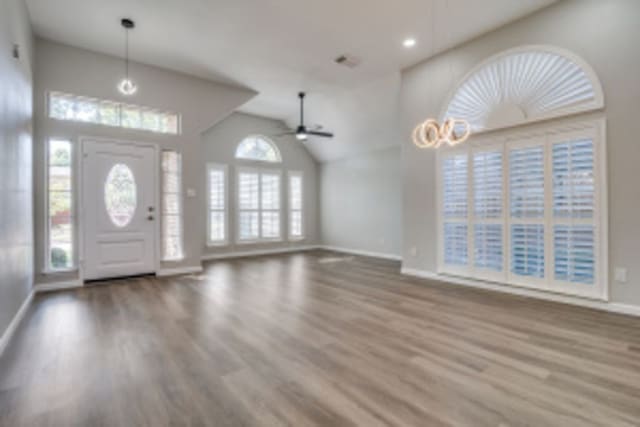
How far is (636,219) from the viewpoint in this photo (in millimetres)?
3213

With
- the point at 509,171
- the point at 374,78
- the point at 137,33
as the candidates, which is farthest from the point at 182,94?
the point at 509,171

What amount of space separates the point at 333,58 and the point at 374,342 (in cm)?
433

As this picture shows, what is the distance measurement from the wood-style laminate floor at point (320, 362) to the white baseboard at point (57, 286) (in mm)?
360

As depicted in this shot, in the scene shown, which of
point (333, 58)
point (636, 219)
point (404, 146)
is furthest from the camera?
point (404, 146)

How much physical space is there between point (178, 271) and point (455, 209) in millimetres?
4881

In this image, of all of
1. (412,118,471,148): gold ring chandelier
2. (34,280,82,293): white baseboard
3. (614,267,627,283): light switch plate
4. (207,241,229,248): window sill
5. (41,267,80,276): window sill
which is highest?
(412,118,471,148): gold ring chandelier

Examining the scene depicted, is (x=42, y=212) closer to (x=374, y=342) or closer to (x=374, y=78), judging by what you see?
(x=374, y=342)

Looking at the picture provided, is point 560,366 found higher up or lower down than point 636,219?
lower down

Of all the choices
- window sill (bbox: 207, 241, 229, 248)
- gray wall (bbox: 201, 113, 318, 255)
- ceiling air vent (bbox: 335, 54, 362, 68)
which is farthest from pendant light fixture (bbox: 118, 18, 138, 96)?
window sill (bbox: 207, 241, 229, 248)

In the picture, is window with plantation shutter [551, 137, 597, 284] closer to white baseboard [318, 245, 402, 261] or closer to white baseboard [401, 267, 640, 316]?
white baseboard [401, 267, 640, 316]

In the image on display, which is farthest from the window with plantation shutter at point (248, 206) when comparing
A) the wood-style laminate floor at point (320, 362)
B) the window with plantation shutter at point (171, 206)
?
the wood-style laminate floor at point (320, 362)

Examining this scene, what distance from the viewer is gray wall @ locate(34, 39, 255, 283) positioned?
4.41 m

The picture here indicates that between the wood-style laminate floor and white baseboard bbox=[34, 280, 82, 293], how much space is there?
0.36 meters

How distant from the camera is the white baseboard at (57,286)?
14.4 ft
